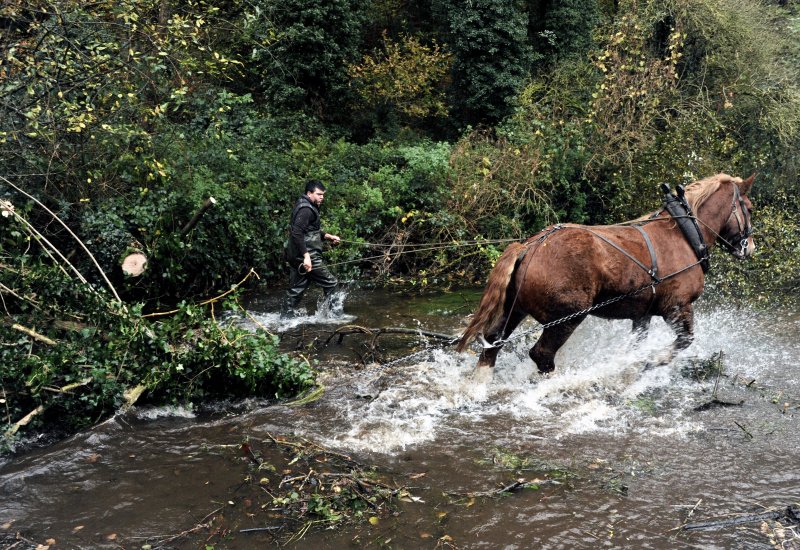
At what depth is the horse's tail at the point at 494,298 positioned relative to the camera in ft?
22.8

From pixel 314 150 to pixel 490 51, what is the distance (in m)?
4.90

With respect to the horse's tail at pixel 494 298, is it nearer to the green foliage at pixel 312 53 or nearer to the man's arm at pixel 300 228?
the man's arm at pixel 300 228

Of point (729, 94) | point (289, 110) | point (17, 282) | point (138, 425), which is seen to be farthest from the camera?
point (289, 110)

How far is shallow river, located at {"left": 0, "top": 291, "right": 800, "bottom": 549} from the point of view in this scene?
495 cm

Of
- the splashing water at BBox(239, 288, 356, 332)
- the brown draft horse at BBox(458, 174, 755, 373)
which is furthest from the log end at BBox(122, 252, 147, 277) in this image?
the brown draft horse at BBox(458, 174, 755, 373)

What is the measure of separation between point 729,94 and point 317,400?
10711 millimetres

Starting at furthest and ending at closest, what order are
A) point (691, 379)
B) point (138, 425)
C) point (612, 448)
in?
point (691, 379)
point (138, 425)
point (612, 448)

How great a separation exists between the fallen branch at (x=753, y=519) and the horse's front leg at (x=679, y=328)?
2.66m

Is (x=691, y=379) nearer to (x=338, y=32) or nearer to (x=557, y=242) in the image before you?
(x=557, y=242)

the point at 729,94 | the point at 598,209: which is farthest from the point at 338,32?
the point at 729,94

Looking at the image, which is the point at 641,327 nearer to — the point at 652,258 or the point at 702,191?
the point at 652,258

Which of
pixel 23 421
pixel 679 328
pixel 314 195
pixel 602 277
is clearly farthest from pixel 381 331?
pixel 23 421

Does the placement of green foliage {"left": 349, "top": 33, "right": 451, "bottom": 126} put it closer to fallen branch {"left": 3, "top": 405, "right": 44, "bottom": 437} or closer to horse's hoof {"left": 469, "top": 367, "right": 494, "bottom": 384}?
horse's hoof {"left": 469, "top": 367, "right": 494, "bottom": 384}

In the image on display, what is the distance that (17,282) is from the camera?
23.2ft
